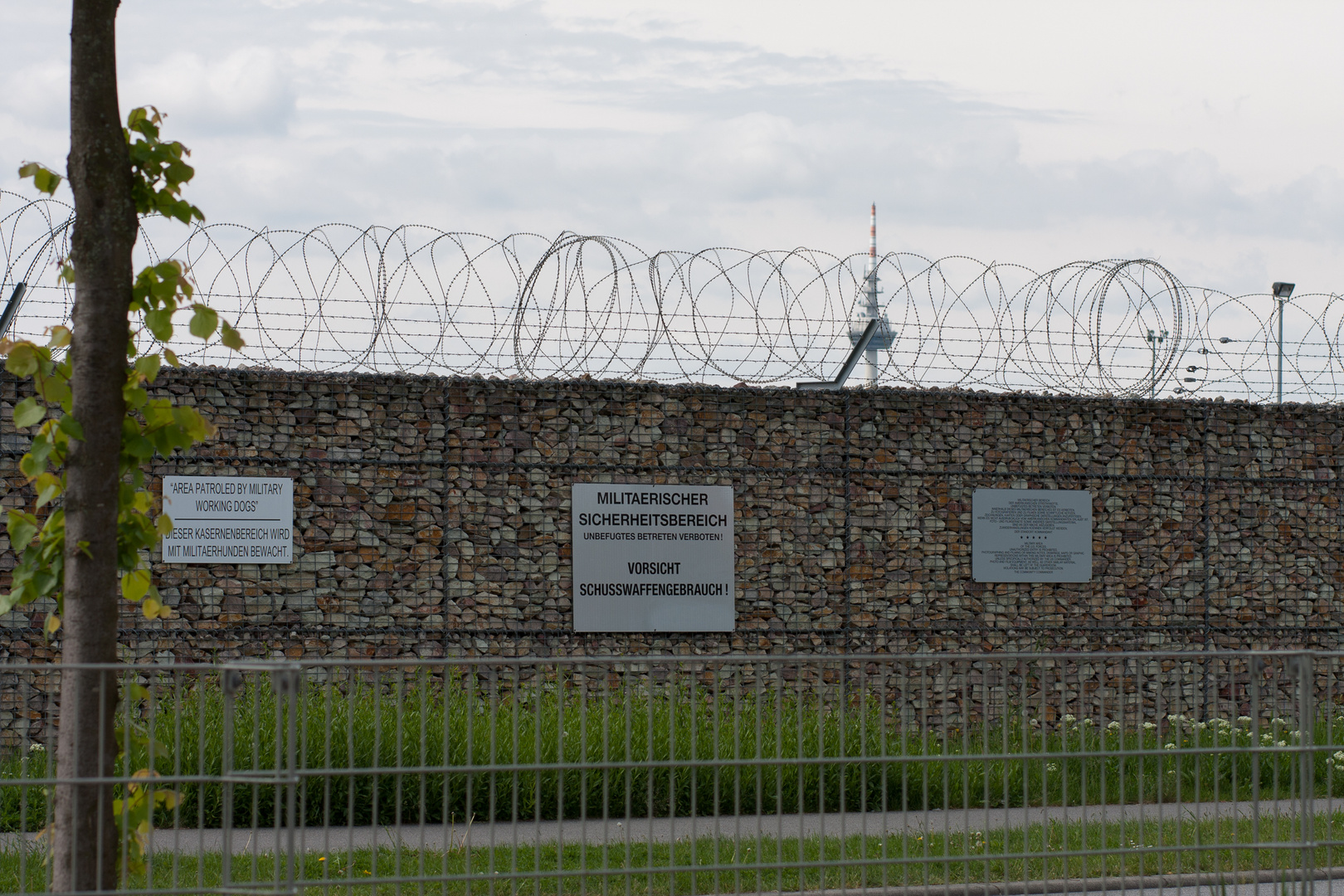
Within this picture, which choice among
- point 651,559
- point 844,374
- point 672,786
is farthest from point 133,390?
point 844,374

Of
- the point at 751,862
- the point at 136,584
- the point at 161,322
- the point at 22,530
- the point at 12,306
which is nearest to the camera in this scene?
the point at 161,322

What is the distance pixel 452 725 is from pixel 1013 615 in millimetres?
5109

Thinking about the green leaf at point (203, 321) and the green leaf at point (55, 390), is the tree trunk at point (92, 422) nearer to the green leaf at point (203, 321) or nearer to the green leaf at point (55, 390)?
the green leaf at point (55, 390)

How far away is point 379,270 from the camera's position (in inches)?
423

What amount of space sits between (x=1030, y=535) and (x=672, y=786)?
801 centimetres

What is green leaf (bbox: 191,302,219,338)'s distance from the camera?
482cm

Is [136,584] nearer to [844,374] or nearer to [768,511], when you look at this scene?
[768,511]

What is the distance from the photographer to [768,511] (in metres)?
11.9

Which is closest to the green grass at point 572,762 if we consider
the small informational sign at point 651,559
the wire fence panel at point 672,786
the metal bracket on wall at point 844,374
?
the wire fence panel at point 672,786

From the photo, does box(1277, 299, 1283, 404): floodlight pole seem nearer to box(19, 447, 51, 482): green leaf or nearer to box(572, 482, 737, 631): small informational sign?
box(572, 482, 737, 631): small informational sign

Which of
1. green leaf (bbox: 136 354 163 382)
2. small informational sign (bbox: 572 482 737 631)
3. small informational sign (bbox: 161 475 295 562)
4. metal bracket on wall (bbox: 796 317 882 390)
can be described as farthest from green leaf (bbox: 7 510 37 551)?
metal bracket on wall (bbox: 796 317 882 390)

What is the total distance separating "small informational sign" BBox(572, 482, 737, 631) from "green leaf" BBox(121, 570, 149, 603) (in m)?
6.31

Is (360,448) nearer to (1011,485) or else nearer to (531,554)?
(531,554)

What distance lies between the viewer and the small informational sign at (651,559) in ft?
37.6
